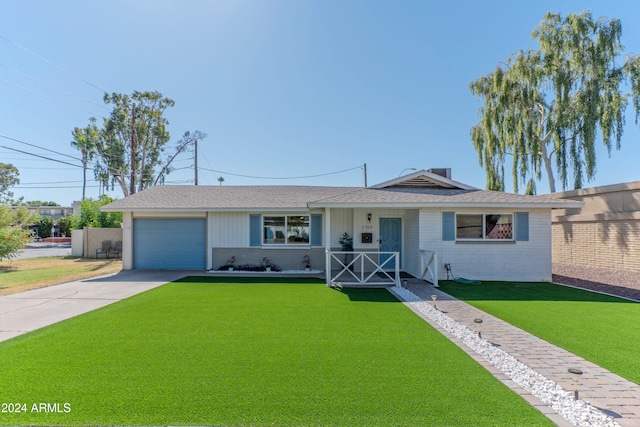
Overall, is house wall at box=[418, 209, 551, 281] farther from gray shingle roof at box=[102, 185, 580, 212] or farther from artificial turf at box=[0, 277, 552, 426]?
artificial turf at box=[0, 277, 552, 426]

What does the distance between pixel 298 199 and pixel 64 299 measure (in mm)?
7980

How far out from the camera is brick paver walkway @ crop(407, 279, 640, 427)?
2.88 m

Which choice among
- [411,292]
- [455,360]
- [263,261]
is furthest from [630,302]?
[263,261]

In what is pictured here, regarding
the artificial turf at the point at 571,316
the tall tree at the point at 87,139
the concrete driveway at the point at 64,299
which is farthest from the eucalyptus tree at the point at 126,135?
the artificial turf at the point at 571,316

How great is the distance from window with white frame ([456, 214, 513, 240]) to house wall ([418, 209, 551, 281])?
233mm

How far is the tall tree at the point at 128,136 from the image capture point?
92.9 ft

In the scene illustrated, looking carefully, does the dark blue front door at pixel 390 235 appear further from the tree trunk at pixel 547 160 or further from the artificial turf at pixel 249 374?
the tree trunk at pixel 547 160

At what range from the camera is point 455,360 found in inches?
155

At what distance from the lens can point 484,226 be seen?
10.2 m

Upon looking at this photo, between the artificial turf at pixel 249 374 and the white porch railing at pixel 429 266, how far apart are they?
141 inches

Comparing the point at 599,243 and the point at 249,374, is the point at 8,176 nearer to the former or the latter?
the point at 249,374

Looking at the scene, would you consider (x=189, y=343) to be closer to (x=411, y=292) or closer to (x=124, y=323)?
(x=124, y=323)

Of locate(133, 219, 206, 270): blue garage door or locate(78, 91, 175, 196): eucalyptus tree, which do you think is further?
locate(78, 91, 175, 196): eucalyptus tree

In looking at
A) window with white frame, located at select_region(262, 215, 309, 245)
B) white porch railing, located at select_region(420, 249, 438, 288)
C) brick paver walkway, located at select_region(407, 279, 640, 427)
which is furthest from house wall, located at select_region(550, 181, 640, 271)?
window with white frame, located at select_region(262, 215, 309, 245)
